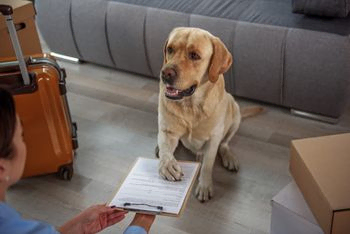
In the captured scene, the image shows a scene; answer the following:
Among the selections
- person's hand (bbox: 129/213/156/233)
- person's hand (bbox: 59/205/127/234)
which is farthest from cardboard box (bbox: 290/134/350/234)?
person's hand (bbox: 59/205/127/234)

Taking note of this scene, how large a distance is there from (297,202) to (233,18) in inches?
45.2

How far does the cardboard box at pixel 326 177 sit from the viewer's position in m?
1.13

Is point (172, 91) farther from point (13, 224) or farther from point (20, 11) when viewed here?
point (20, 11)

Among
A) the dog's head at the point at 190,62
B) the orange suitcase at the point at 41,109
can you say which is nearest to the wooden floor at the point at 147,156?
the orange suitcase at the point at 41,109

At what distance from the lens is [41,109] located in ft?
5.72

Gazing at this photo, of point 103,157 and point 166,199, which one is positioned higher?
point 166,199

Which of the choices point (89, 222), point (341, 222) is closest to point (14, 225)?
point (89, 222)

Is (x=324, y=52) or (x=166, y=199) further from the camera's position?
(x=324, y=52)

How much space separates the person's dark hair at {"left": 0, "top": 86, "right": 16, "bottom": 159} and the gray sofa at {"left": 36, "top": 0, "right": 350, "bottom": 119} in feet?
4.96

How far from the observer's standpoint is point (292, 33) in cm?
200

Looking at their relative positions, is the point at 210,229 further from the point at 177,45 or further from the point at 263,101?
the point at 263,101

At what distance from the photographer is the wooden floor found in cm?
172

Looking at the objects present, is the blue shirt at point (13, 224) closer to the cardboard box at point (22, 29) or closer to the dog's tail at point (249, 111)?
the dog's tail at point (249, 111)

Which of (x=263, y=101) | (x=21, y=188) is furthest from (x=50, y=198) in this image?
(x=263, y=101)
